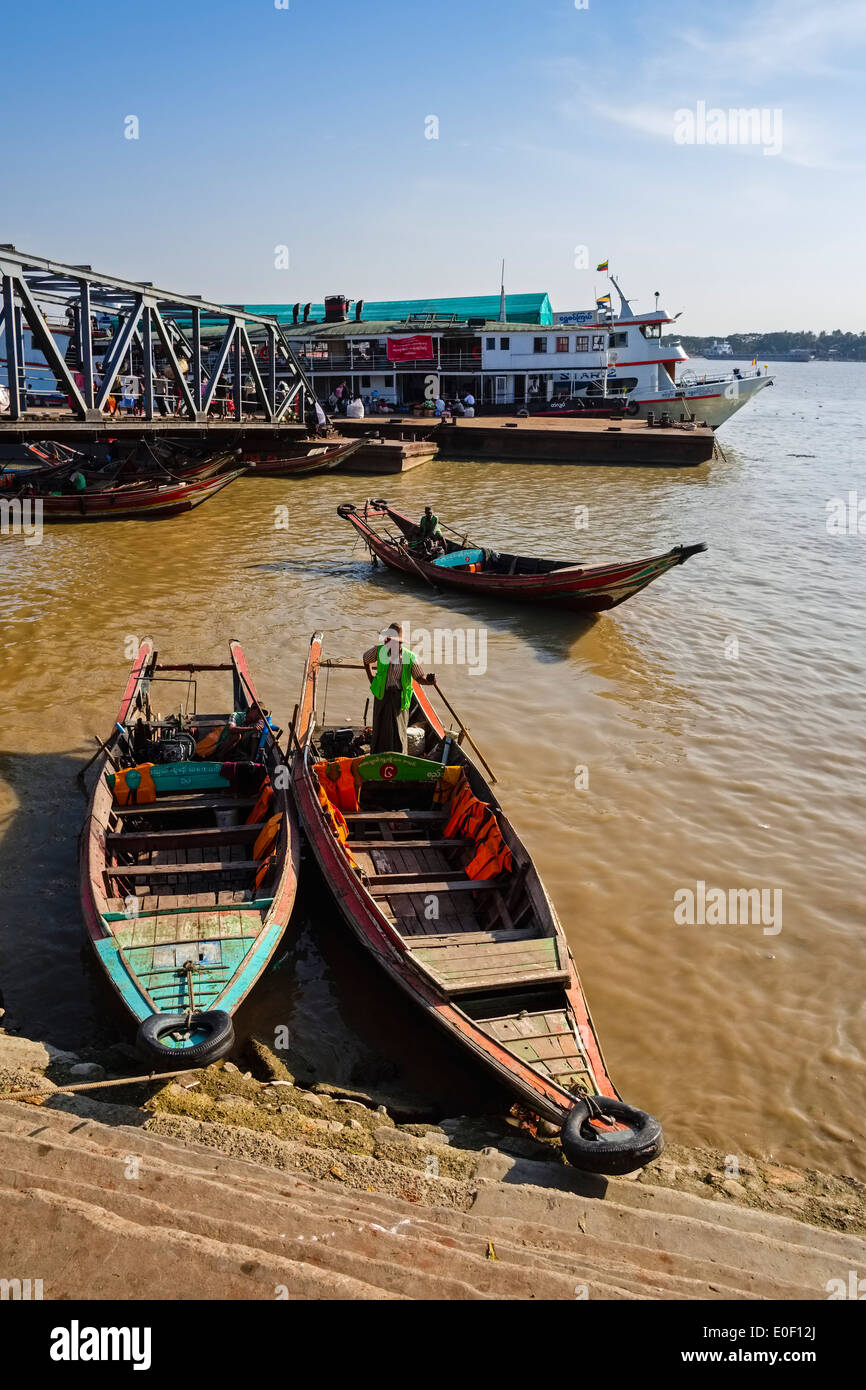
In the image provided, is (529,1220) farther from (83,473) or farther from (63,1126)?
(83,473)

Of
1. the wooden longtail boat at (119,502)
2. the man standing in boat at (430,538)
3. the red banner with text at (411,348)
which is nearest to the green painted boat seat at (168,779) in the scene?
the man standing in boat at (430,538)

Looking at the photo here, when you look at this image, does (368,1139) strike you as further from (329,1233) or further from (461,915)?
(461,915)

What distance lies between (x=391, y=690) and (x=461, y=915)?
2.19 meters

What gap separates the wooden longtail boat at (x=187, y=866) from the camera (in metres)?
5.42

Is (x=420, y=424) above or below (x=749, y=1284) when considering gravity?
above

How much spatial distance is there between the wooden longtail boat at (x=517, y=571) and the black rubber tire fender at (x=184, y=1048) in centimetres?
1014

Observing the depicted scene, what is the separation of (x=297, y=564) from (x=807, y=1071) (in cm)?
1543

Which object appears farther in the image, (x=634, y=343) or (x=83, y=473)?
(x=634, y=343)

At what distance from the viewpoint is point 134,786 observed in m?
8.04

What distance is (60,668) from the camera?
42.0 ft

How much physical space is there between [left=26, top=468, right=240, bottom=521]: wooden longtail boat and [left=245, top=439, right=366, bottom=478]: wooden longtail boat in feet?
20.9

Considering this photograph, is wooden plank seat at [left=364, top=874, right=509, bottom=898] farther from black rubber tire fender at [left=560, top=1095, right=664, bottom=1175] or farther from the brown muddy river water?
Answer: black rubber tire fender at [left=560, top=1095, right=664, bottom=1175]
